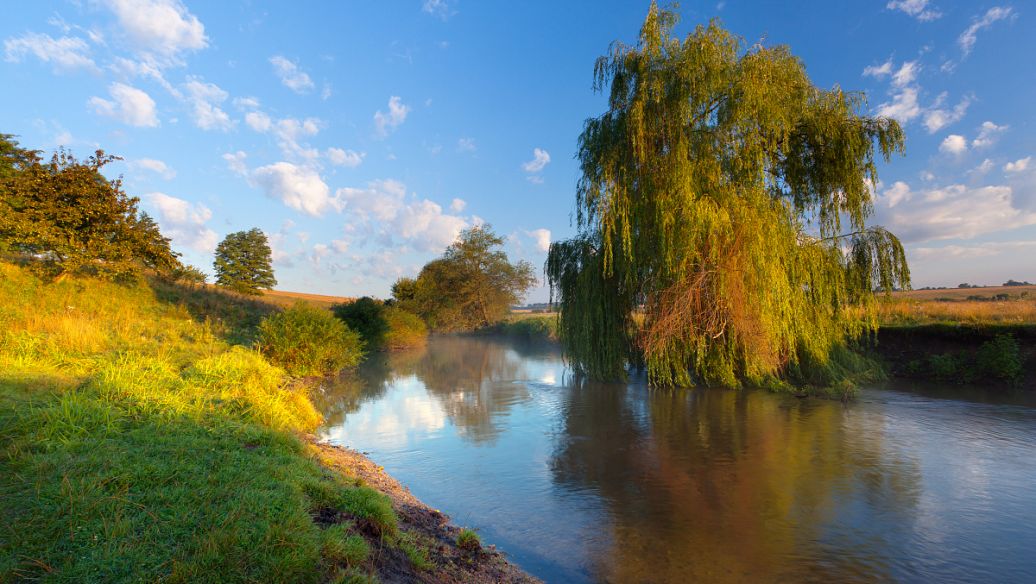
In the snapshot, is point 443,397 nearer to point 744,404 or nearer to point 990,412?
point 744,404

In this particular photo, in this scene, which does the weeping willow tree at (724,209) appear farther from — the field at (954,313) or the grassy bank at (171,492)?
the grassy bank at (171,492)

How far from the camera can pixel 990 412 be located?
11.6 meters

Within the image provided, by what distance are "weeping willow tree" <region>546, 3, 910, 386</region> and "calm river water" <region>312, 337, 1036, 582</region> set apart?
215 centimetres

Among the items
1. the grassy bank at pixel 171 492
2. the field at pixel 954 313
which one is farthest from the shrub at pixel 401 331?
the field at pixel 954 313

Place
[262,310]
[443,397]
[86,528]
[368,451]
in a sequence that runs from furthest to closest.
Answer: [262,310] < [443,397] < [368,451] < [86,528]

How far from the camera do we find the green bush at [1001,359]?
14.0 m

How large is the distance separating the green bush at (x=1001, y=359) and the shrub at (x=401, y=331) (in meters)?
30.8

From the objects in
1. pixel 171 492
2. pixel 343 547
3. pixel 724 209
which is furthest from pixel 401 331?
pixel 343 547

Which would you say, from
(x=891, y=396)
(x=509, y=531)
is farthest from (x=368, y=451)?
(x=891, y=396)

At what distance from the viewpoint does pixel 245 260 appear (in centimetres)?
5712

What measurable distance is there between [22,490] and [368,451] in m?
6.16

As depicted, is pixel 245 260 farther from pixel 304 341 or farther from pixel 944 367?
pixel 944 367

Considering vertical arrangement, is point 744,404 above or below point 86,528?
below

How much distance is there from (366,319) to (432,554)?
95.2ft
